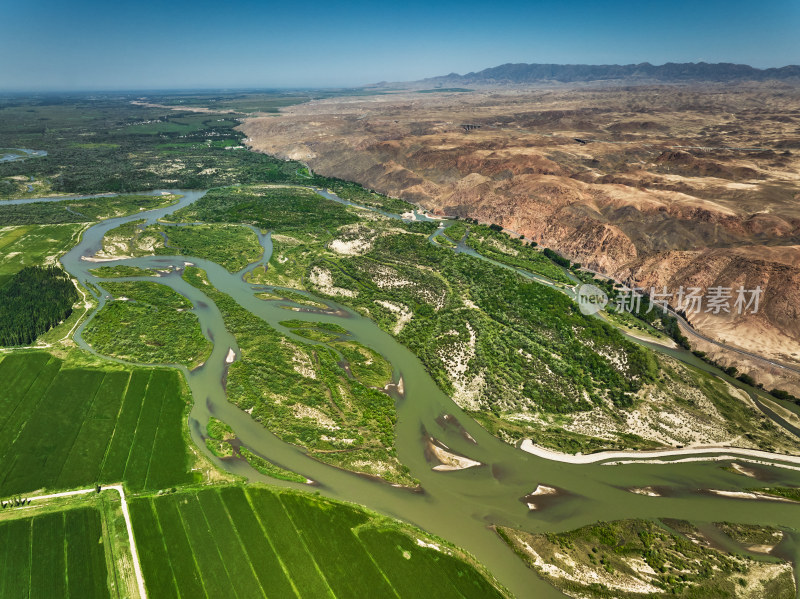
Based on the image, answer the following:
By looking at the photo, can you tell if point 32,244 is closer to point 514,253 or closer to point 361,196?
point 361,196

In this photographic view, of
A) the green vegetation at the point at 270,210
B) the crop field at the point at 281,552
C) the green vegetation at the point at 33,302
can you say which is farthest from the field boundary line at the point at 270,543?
the green vegetation at the point at 270,210

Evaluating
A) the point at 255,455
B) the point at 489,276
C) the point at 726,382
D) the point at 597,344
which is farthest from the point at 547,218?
the point at 255,455

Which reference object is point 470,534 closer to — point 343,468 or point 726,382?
point 343,468

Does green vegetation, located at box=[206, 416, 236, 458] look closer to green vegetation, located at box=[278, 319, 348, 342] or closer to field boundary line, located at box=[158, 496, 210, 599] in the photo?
field boundary line, located at box=[158, 496, 210, 599]

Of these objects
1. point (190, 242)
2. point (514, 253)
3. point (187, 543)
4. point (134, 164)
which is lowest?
point (187, 543)

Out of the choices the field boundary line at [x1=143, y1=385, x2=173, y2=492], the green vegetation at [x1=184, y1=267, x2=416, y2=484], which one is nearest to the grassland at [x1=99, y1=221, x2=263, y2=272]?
the green vegetation at [x1=184, y1=267, x2=416, y2=484]

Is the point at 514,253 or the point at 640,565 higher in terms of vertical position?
the point at 514,253

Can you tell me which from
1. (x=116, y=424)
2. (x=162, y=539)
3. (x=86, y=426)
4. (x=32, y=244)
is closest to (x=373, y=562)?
(x=162, y=539)

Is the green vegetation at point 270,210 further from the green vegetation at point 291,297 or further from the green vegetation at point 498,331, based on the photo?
the green vegetation at point 291,297
